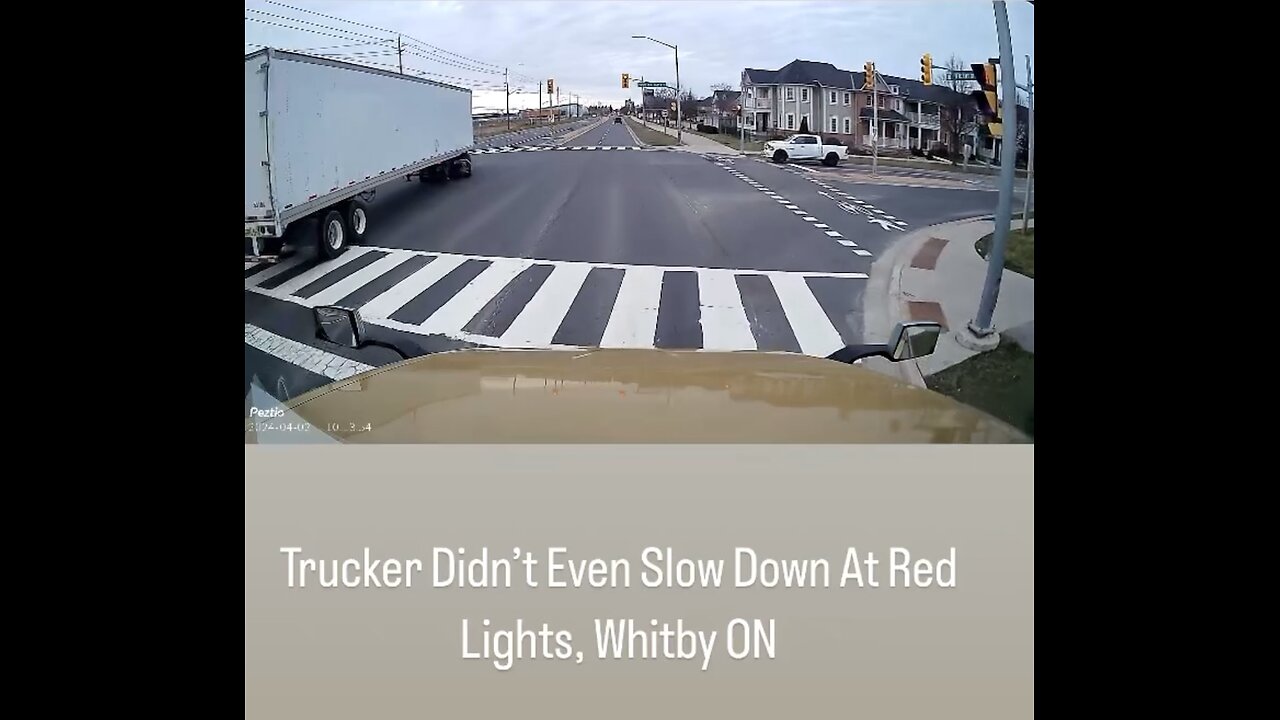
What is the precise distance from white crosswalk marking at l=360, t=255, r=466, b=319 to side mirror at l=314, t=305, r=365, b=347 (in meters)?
0.06

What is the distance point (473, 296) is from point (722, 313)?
3.52 ft

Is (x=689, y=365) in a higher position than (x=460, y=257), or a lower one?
lower

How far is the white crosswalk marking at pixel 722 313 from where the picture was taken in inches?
128

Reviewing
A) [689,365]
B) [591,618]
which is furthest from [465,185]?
[591,618]

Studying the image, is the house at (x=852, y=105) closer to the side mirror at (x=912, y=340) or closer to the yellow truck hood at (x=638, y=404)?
the side mirror at (x=912, y=340)

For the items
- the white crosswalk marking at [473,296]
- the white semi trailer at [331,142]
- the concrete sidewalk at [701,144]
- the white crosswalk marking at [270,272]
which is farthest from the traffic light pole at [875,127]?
the white crosswalk marking at [270,272]

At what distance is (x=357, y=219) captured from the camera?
12.3 ft

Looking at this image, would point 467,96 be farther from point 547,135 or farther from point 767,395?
point 767,395

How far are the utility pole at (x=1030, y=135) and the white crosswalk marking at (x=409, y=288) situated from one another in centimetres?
238

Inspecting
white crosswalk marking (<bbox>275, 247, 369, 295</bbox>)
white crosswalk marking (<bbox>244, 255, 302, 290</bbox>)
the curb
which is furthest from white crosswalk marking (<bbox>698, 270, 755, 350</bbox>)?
Answer: white crosswalk marking (<bbox>244, 255, 302, 290</bbox>)

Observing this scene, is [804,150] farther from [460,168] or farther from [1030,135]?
[460,168]

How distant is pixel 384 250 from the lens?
145 inches

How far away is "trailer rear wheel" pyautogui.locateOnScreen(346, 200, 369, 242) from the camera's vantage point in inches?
147

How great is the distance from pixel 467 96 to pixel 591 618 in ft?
8.95
